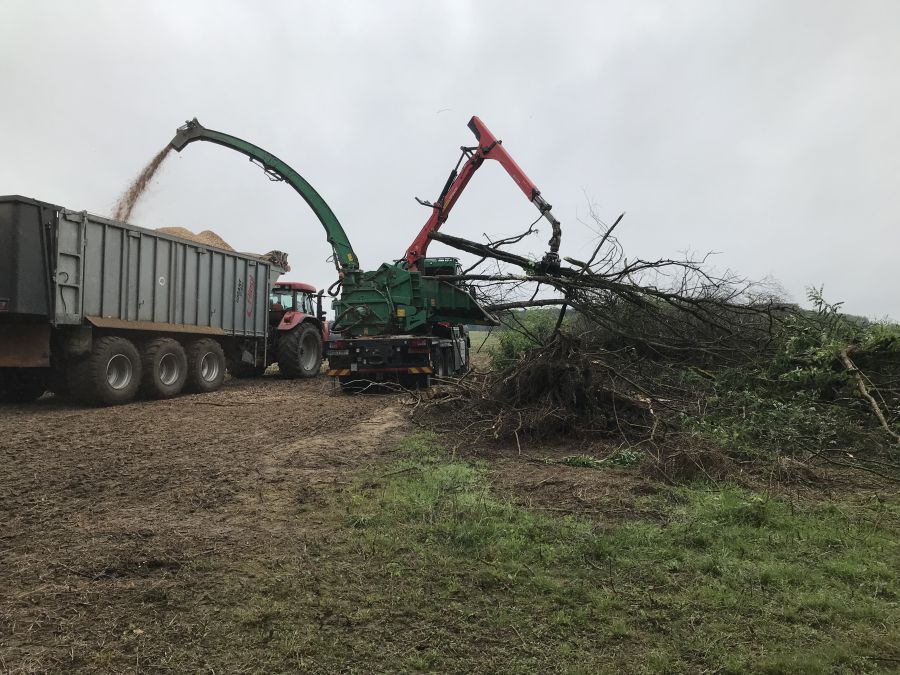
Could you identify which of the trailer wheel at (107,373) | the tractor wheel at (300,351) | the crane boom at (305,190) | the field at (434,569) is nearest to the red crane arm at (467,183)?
the crane boom at (305,190)

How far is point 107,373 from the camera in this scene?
10.1 meters

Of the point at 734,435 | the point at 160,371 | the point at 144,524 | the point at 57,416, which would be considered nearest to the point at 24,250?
the point at 57,416

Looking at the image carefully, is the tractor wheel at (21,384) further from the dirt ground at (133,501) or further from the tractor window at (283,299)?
the tractor window at (283,299)

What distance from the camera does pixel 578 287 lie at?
9.98 metres

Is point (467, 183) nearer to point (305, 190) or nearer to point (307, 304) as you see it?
point (305, 190)

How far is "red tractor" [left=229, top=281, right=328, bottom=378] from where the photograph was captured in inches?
615

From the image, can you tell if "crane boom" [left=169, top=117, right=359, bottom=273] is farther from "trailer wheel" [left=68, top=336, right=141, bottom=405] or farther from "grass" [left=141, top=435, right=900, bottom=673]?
"grass" [left=141, top=435, right=900, bottom=673]

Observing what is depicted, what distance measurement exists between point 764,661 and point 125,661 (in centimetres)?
262

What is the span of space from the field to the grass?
13 millimetres

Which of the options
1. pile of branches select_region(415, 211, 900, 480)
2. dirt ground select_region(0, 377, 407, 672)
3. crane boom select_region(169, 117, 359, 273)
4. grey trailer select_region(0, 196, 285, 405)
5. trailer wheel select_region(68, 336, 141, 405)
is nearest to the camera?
dirt ground select_region(0, 377, 407, 672)

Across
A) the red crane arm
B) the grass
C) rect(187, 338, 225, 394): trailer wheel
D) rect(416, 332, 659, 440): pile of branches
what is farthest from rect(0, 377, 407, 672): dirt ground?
the red crane arm

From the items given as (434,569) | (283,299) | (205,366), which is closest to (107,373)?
(205,366)

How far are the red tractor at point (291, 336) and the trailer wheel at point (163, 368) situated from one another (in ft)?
9.70

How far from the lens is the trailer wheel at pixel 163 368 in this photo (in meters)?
11.0
